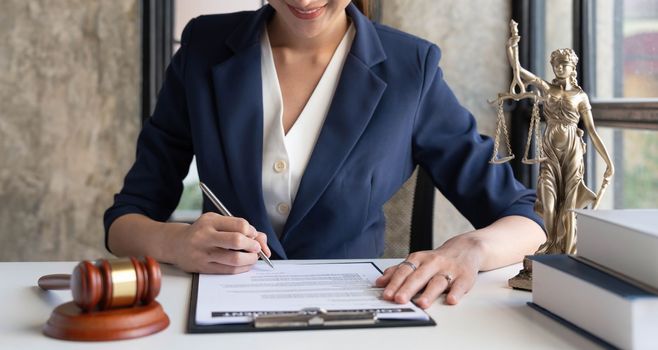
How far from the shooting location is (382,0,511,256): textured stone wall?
334 centimetres

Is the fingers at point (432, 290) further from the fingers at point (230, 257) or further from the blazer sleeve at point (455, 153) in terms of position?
the blazer sleeve at point (455, 153)

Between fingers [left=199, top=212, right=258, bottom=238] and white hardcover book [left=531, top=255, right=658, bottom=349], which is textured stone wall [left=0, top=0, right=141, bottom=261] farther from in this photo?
white hardcover book [left=531, top=255, right=658, bottom=349]

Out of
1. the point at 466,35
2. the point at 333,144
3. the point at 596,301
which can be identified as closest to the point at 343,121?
the point at 333,144

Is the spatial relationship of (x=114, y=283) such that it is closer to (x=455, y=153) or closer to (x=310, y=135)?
(x=310, y=135)

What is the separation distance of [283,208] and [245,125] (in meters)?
0.18

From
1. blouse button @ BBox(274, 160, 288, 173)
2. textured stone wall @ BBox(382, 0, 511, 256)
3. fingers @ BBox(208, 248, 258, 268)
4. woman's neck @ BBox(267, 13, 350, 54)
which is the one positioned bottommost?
fingers @ BBox(208, 248, 258, 268)

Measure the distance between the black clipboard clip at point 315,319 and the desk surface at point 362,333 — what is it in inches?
0.5

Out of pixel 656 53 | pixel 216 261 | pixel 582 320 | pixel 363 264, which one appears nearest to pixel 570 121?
pixel 582 320

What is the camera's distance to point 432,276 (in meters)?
1.15

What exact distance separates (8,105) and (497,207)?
94.0 inches

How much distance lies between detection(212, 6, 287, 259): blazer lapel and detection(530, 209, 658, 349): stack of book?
63 cm

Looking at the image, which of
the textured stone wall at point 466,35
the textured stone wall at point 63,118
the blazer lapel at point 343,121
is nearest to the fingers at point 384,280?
the blazer lapel at point 343,121

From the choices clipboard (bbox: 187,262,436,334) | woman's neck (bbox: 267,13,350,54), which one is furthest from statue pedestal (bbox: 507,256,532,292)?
woman's neck (bbox: 267,13,350,54)

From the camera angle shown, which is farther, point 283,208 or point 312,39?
point 312,39
